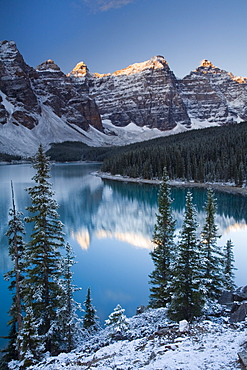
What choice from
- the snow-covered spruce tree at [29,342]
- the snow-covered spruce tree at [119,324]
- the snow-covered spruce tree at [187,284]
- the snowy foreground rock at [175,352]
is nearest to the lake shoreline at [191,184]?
the snow-covered spruce tree at [187,284]

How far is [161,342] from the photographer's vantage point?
26.4ft

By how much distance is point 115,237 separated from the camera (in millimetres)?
31891

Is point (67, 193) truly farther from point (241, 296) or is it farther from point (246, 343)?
point (246, 343)

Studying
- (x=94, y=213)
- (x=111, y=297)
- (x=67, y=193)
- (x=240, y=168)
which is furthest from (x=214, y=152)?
(x=111, y=297)

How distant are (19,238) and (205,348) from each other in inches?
387

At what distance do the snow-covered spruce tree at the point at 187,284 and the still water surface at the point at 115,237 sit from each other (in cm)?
605

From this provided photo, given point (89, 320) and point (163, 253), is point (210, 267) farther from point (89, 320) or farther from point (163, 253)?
point (89, 320)

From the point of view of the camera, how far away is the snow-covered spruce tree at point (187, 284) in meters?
11.4

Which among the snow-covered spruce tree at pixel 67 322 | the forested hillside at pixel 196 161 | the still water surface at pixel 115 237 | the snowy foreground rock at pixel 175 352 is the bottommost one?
the still water surface at pixel 115 237

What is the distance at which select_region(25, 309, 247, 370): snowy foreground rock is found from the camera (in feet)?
21.0

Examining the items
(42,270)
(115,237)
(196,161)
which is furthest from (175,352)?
(196,161)

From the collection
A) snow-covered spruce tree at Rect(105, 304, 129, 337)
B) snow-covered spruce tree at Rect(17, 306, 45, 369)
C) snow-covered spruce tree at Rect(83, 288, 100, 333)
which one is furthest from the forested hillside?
snow-covered spruce tree at Rect(17, 306, 45, 369)

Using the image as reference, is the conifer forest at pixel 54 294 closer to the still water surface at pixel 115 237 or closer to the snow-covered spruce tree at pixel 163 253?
the snow-covered spruce tree at pixel 163 253

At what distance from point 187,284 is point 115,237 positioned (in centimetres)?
2049
